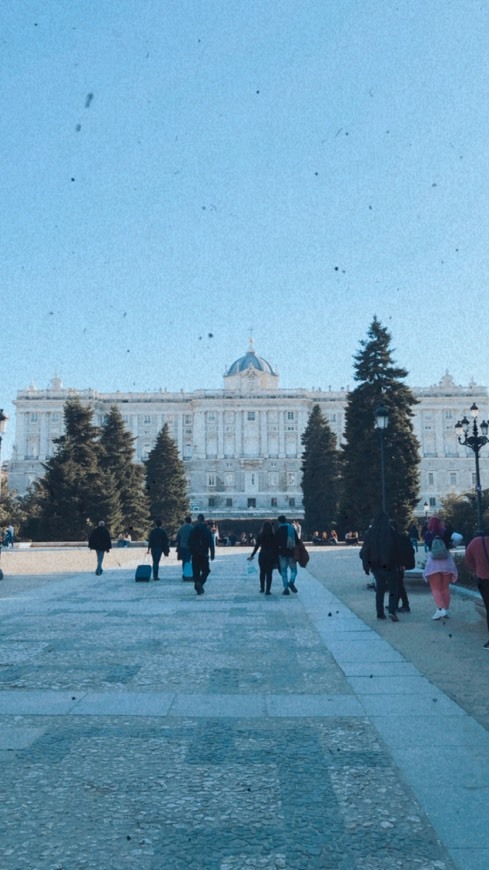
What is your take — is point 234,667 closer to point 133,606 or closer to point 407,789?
point 407,789

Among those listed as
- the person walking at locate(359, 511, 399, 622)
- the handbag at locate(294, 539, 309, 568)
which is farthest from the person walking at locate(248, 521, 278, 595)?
the person walking at locate(359, 511, 399, 622)

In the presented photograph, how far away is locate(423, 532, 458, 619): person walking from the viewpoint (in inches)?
410

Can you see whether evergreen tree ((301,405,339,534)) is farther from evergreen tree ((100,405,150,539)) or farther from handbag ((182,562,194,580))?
handbag ((182,562,194,580))

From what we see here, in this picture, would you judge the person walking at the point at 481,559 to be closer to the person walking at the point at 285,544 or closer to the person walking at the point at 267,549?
the person walking at the point at 285,544

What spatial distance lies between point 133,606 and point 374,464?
95.9 ft

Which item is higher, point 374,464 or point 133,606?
point 374,464

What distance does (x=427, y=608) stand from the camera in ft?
41.0

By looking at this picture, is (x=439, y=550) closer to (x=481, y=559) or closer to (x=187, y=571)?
(x=481, y=559)

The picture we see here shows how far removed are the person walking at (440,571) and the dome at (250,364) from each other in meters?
100

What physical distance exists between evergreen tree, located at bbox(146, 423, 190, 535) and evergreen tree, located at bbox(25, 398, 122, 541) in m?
14.4

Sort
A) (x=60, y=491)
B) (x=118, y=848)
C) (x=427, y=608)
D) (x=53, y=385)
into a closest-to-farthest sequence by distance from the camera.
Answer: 1. (x=118, y=848)
2. (x=427, y=608)
3. (x=60, y=491)
4. (x=53, y=385)

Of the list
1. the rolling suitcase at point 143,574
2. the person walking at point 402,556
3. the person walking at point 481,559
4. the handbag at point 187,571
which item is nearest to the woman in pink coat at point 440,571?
the person walking at point 402,556

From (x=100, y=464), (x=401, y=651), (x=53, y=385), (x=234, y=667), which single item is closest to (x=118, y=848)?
(x=234, y=667)

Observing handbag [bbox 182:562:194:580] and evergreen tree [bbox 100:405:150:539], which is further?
evergreen tree [bbox 100:405:150:539]
